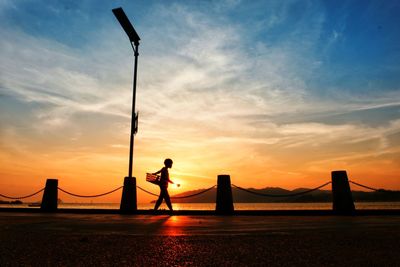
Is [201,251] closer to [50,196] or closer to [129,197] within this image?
[129,197]

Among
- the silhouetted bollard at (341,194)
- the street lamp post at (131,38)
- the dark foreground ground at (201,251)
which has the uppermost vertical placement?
the street lamp post at (131,38)

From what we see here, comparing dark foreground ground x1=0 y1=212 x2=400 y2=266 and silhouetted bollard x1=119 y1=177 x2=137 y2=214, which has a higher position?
silhouetted bollard x1=119 y1=177 x2=137 y2=214

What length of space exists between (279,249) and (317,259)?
761 mm

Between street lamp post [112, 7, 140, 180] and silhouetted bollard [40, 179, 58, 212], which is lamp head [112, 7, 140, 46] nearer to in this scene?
street lamp post [112, 7, 140, 180]

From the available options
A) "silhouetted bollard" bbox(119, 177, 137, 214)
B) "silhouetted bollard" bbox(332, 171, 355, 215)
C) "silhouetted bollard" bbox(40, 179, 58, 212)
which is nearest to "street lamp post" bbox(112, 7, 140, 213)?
"silhouetted bollard" bbox(119, 177, 137, 214)

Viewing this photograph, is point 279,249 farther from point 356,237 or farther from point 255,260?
point 356,237

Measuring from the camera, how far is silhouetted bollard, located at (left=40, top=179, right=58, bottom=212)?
18328 millimetres

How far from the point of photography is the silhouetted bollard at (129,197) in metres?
17.3

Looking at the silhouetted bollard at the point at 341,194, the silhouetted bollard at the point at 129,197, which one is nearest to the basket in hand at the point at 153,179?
the silhouetted bollard at the point at 129,197

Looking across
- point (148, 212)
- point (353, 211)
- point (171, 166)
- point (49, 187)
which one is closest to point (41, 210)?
point (49, 187)

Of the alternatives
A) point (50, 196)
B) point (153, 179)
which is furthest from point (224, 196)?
point (50, 196)

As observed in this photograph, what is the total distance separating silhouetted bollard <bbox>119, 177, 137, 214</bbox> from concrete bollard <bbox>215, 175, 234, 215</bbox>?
3612 mm

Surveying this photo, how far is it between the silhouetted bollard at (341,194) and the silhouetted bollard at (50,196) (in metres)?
12.2

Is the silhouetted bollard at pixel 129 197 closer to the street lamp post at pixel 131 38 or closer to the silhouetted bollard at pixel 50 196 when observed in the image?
the street lamp post at pixel 131 38
